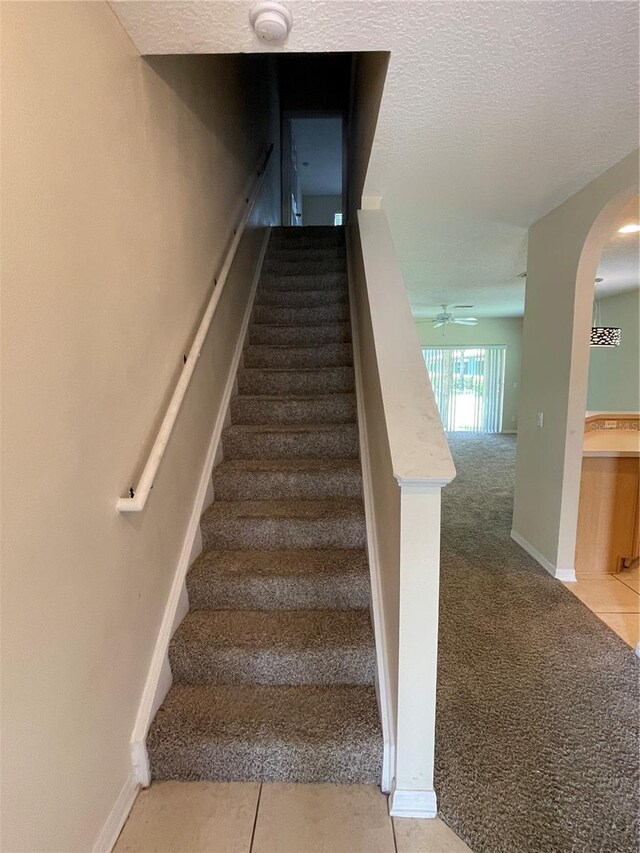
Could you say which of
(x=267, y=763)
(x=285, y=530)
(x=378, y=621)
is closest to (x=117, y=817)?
(x=267, y=763)

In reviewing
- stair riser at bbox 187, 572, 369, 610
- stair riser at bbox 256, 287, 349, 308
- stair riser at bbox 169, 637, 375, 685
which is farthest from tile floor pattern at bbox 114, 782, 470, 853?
stair riser at bbox 256, 287, 349, 308

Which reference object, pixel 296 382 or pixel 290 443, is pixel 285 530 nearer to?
pixel 290 443

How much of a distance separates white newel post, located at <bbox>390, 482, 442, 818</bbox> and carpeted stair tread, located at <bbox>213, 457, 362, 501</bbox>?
3.15ft

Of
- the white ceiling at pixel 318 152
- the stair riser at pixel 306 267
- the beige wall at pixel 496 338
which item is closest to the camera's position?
the stair riser at pixel 306 267

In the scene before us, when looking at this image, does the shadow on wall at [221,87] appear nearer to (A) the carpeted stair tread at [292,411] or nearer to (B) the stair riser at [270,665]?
(A) the carpeted stair tread at [292,411]

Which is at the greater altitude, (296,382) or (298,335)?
(298,335)

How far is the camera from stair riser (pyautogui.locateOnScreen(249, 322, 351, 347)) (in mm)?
3051

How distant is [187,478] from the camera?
72.6 inches

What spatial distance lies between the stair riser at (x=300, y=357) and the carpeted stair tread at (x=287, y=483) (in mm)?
957

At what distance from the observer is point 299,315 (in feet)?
10.6

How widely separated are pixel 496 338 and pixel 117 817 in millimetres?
8636

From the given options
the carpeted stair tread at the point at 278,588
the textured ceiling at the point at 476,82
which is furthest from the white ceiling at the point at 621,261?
the carpeted stair tread at the point at 278,588

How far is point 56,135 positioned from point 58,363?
0.53 metres

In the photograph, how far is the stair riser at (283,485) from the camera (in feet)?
7.11
